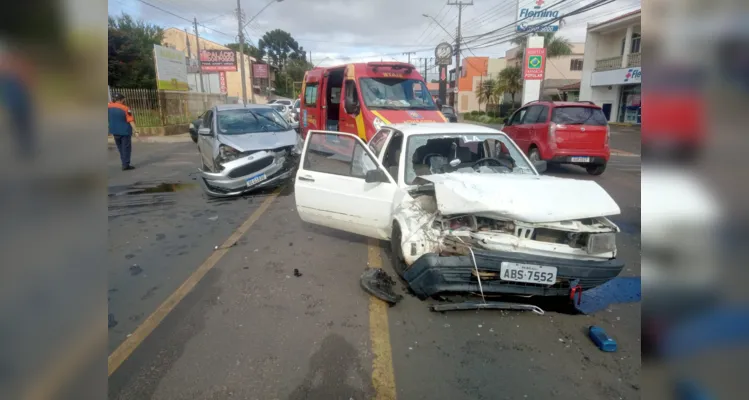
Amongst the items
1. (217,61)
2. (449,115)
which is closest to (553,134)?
(449,115)

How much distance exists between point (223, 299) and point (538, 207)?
2830 millimetres

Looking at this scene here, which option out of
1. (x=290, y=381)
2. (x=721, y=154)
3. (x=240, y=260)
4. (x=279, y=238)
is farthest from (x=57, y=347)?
(x=279, y=238)

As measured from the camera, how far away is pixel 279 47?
89.6m

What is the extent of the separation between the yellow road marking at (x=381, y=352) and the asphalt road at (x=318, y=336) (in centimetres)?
1

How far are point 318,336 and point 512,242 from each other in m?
1.70

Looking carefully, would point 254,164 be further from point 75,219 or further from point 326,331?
point 75,219

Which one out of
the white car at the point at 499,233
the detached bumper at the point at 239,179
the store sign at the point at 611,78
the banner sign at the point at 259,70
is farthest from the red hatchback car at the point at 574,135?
the banner sign at the point at 259,70

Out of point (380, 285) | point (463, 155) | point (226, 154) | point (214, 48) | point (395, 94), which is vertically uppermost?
point (214, 48)

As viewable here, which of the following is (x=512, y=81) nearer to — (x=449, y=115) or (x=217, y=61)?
(x=449, y=115)

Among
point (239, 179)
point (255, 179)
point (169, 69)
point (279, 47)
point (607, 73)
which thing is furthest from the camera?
point (279, 47)

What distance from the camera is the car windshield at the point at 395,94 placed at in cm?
918

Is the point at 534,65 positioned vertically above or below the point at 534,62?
below

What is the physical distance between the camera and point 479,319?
343cm

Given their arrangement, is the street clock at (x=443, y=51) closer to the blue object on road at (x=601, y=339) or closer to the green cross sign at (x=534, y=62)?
the green cross sign at (x=534, y=62)
